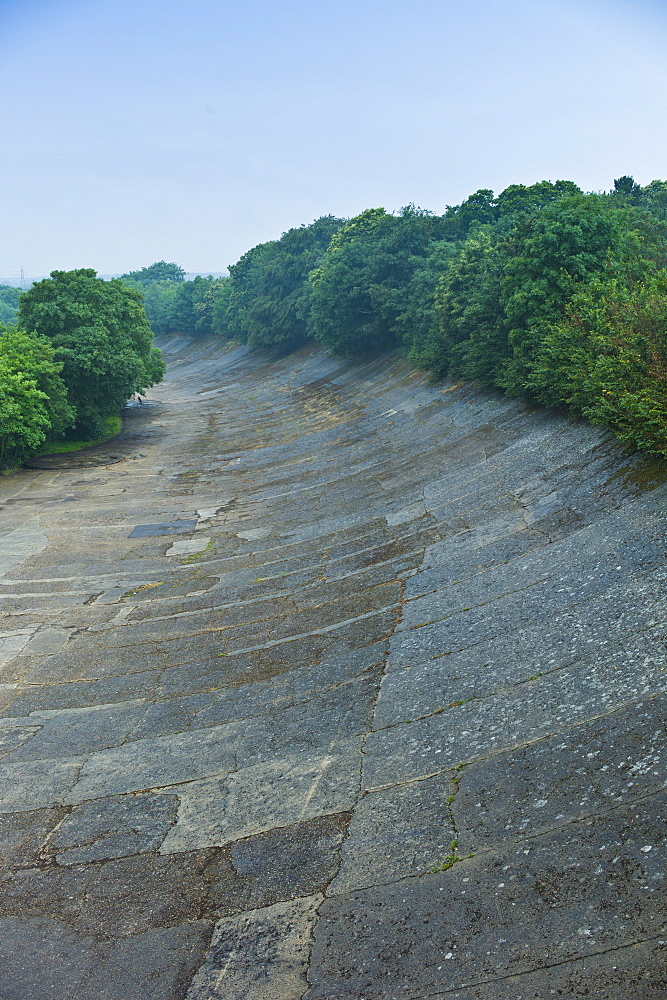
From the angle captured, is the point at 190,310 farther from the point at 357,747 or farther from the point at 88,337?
the point at 357,747

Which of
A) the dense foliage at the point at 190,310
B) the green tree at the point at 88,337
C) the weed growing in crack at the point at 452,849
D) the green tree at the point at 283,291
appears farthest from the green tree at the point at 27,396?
the dense foliage at the point at 190,310

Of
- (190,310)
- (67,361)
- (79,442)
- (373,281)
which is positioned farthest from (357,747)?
(190,310)

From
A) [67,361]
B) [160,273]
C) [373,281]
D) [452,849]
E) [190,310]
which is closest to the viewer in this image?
[452,849]

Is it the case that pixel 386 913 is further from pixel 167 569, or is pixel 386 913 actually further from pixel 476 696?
pixel 167 569

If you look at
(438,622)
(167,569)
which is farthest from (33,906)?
(167,569)

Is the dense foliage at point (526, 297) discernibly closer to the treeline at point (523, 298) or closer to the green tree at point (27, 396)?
the treeline at point (523, 298)

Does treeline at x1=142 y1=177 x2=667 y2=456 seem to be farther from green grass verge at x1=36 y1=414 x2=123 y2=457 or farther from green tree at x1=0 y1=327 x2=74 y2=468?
green tree at x1=0 y1=327 x2=74 y2=468
